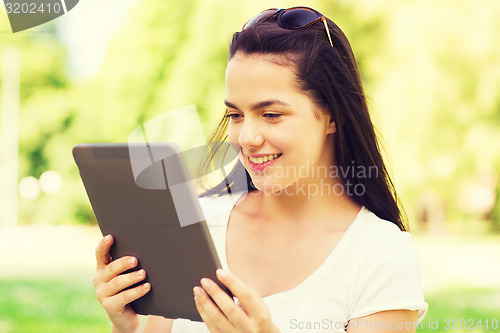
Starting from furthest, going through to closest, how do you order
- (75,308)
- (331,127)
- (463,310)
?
(75,308), (463,310), (331,127)

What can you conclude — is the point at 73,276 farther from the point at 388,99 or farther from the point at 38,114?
the point at 388,99

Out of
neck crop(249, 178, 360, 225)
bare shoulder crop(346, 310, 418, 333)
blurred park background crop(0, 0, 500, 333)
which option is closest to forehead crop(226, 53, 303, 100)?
neck crop(249, 178, 360, 225)

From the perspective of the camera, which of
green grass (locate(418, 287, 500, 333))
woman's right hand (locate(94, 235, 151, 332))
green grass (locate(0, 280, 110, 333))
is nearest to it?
woman's right hand (locate(94, 235, 151, 332))

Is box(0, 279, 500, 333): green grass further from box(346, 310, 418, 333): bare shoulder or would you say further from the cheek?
the cheek

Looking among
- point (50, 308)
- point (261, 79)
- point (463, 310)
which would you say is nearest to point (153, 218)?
point (261, 79)

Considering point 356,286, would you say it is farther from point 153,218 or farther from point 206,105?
point 206,105

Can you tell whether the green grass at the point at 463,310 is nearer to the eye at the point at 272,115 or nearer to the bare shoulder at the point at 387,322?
the bare shoulder at the point at 387,322

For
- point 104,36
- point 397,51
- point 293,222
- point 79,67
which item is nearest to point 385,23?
point 397,51

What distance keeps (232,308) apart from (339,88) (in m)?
0.61

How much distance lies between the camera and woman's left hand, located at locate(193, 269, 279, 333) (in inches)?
46.9

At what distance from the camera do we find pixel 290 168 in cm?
143

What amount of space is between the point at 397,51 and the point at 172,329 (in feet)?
28.8

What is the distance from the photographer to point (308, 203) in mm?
1580

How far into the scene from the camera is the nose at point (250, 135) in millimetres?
1394
